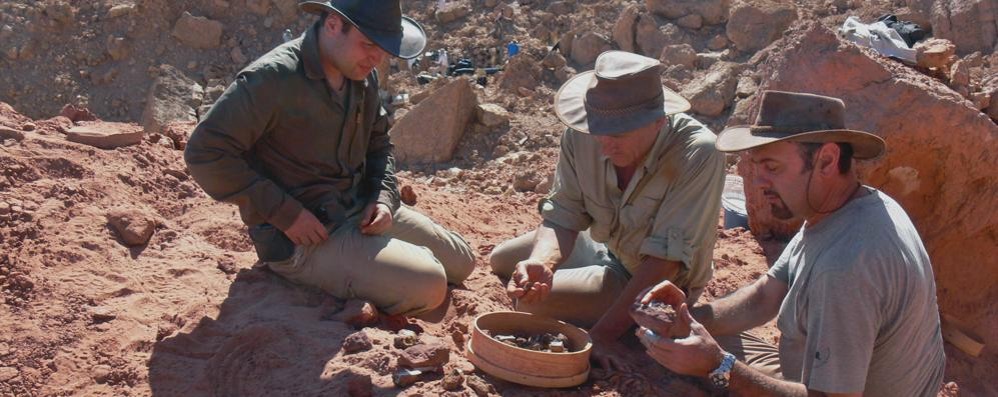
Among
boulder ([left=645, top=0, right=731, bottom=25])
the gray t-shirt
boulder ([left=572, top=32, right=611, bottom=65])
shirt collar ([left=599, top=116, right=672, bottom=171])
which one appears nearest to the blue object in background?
boulder ([left=572, top=32, right=611, bottom=65])

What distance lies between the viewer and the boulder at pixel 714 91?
344 inches

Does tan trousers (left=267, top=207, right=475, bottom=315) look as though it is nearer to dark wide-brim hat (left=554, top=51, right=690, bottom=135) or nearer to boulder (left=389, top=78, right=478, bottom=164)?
dark wide-brim hat (left=554, top=51, right=690, bottom=135)

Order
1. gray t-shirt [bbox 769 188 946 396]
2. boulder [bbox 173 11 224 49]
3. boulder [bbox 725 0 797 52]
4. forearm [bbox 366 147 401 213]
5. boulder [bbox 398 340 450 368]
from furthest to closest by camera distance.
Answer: boulder [bbox 173 11 224 49], boulder [bbox 725 0 797 52], forearm [bbox 366 147 401 213], boulder [bbox 398 340 450 368], gray t-shirt [bbox 769 188 946 396]

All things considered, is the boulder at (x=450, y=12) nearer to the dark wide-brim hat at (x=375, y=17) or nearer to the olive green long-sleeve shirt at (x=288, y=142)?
the olive green long-sleeve shirt at (x=288, y=142)

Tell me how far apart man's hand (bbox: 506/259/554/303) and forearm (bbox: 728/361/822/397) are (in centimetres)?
91

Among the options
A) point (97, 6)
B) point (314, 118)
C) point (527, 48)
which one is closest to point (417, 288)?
point (314, 118)

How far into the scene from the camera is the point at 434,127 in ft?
28.8

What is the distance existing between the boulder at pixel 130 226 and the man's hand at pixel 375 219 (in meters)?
1.08

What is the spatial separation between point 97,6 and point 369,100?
7.64 metres

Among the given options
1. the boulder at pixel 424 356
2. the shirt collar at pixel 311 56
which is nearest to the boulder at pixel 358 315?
the boulder at pixel 424 356

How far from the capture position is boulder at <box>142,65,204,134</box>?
9.20 metres

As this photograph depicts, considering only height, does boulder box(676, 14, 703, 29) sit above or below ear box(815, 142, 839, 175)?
below

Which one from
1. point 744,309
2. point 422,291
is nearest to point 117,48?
point 422,291

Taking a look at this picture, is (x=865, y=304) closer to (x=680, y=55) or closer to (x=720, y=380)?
(x=720, y=380)
